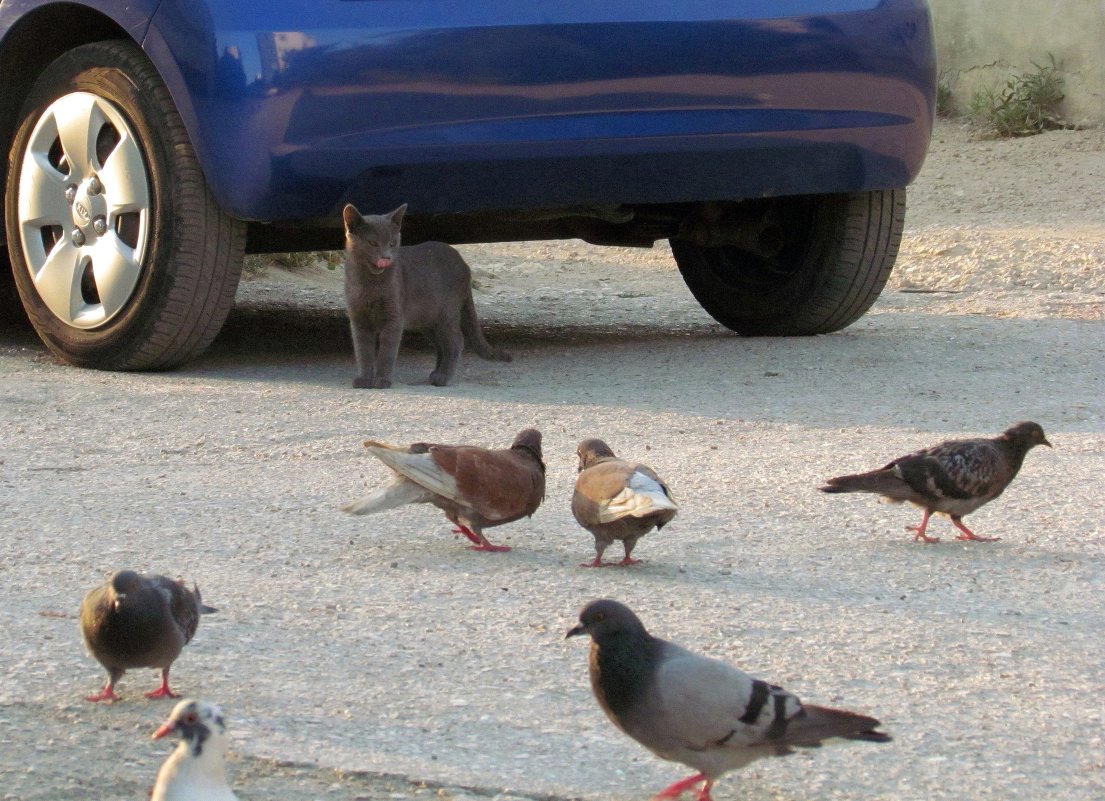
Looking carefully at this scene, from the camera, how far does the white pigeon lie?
2.31m

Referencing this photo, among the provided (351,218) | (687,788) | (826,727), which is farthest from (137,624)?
(351,218)

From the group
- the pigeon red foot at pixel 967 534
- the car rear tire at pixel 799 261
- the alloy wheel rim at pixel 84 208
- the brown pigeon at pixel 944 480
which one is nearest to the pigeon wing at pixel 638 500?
the brown pigeon at pixel 944 480

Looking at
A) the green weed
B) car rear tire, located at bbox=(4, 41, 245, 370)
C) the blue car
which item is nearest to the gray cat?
the blue car

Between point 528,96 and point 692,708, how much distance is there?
385 cm

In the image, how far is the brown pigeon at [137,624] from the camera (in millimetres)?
3012

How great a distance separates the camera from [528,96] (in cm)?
617

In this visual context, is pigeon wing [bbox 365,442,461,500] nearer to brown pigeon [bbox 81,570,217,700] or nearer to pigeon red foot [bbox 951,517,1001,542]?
brown pigeon [bbox 81,570,217,700]

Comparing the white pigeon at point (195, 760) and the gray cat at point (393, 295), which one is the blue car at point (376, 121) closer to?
the gray cat at point (393, 295)

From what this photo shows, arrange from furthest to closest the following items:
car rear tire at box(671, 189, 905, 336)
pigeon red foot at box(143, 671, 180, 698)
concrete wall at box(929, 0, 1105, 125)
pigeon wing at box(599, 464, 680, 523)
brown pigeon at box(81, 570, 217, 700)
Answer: concrete wall at box(929, 0, 1105, 125), car rear tire at box(671, 189, 905, 336), pigeon wing at box(599, 464, 680, 523), pigeon red foot at box(143, 671, 180, 698), brown pigeon at box(81, 570, 217, 700)

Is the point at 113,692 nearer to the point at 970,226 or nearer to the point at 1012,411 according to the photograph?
the point at 1012,411

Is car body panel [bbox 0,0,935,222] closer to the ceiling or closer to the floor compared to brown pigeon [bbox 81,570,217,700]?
closer to the ceiling

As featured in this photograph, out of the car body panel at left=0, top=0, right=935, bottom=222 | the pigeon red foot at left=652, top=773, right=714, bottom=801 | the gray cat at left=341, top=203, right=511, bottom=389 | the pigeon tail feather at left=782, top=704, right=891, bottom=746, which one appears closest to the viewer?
the pigeon tail feather at left=782, top=704, right=891, bottom=746

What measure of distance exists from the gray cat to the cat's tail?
6 centimetres

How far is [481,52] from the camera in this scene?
608 centimetres
